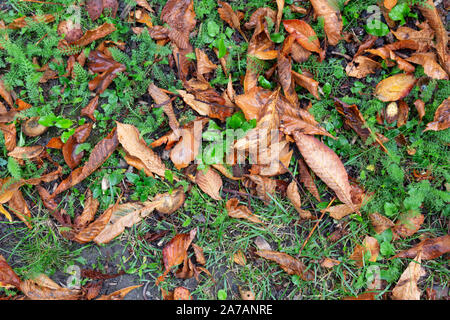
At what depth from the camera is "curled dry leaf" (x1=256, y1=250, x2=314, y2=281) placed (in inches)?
98.0

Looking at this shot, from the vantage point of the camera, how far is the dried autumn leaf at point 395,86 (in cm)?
260

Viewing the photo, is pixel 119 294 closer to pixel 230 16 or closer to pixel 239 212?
pixel 239 212

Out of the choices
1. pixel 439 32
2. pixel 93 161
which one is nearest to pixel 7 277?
pixel 93 161

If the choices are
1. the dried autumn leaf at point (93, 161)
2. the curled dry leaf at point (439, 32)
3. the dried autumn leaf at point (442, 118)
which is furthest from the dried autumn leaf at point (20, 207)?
the curled dry leaf at point (439, 32)

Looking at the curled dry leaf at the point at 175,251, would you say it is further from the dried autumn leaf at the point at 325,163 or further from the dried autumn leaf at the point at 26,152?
the dried autumn leaf at the point at 26,152

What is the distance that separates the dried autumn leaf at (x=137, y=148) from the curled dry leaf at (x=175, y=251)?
0.46 metres

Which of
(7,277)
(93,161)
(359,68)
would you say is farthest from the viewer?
(359,68)

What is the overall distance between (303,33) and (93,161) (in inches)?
66.6

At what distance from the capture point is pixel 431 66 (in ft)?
8.42

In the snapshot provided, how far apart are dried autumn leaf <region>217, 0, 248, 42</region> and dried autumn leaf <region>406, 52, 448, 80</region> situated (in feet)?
4.02

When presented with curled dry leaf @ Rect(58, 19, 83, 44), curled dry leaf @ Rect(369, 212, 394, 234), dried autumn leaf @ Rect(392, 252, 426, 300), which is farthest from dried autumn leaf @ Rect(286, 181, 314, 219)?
curled dry leaf @ Rect(58, 19, 83, 44)

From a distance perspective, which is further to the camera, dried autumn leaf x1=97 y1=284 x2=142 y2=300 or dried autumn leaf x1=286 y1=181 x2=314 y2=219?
dried autumn leaf x1=286 y1=181 x2=314 y2=219

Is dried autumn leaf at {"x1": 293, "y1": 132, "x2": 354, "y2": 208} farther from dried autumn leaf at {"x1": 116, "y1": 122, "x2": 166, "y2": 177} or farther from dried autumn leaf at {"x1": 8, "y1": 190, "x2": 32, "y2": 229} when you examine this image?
dried autumn leaf at {"x1": 8, "y1": 190, "x2": 32, "y2": 229}

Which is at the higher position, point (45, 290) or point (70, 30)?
point (70, 30)
